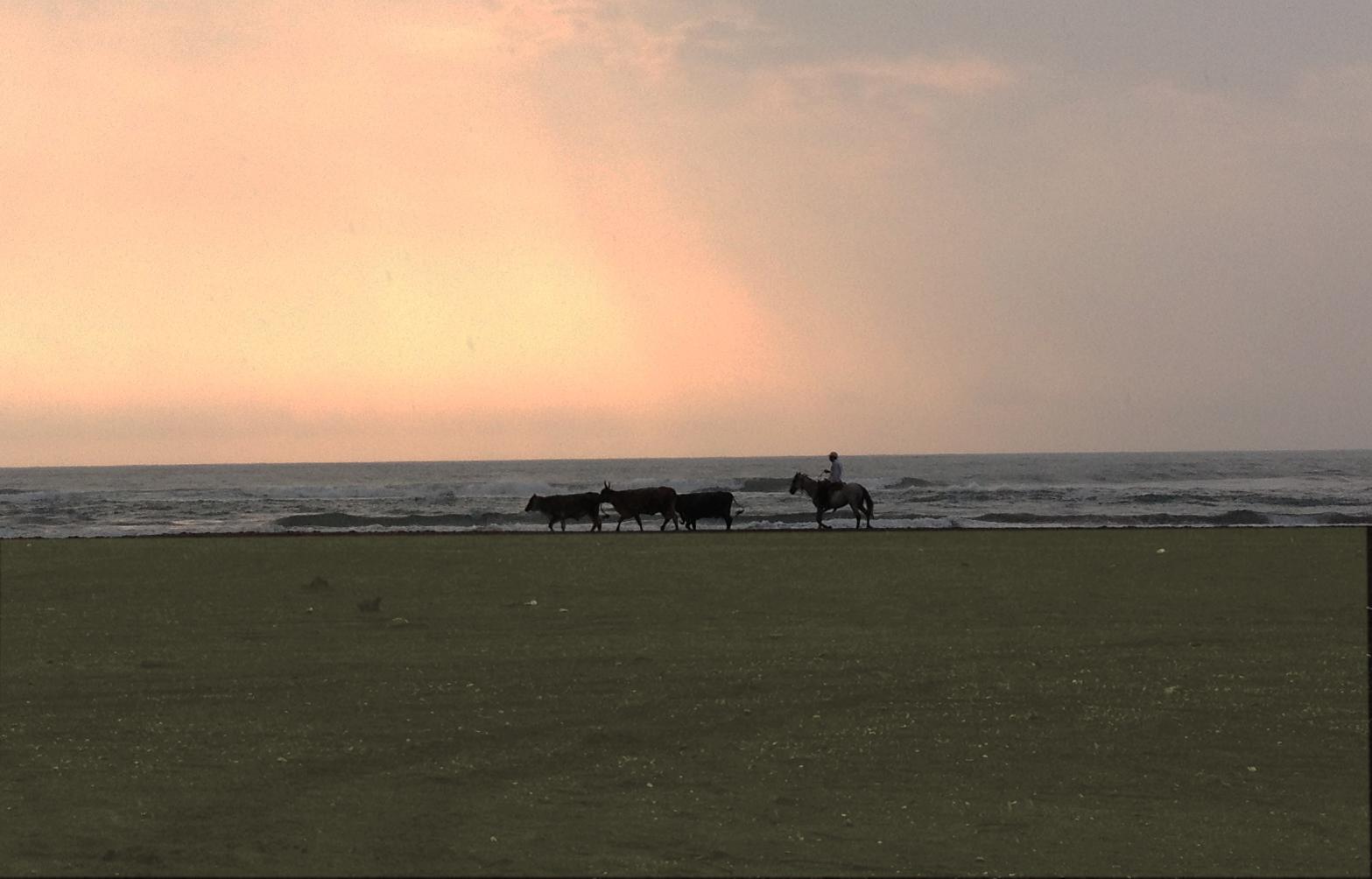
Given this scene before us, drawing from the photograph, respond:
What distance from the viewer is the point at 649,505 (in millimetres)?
39094

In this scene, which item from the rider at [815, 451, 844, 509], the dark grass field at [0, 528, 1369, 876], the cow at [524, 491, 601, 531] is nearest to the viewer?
the dark grass field at [0, 528, 1369, 876]

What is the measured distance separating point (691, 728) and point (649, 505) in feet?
101

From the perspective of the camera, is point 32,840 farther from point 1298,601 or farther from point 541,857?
point 1298,601

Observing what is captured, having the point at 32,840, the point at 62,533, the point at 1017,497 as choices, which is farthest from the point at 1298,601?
the point at 1017,497

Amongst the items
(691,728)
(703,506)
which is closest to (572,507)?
(703,506)

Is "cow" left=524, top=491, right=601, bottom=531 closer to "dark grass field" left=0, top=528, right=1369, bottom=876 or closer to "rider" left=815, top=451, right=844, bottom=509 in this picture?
"rider" left=815, top=451, right=844, bottom=509

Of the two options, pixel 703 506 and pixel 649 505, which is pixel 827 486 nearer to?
pixel 703 506

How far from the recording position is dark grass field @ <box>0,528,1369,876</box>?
19.3 ft

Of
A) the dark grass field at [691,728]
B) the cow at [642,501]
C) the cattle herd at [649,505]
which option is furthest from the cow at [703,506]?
the dark grass field at [691,728]

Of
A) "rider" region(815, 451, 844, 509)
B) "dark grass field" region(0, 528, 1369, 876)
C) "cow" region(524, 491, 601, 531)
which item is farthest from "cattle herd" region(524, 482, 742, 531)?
"dark grass field" region(0, 528, 1369, 876)

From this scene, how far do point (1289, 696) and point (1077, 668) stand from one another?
172cm

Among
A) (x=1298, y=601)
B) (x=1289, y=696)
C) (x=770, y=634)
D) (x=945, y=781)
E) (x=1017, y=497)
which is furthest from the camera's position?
(x=1017, y=497)

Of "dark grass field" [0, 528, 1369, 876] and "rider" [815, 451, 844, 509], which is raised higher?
"rider" [815, 451, 844, 509]

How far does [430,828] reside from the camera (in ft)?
20.2
